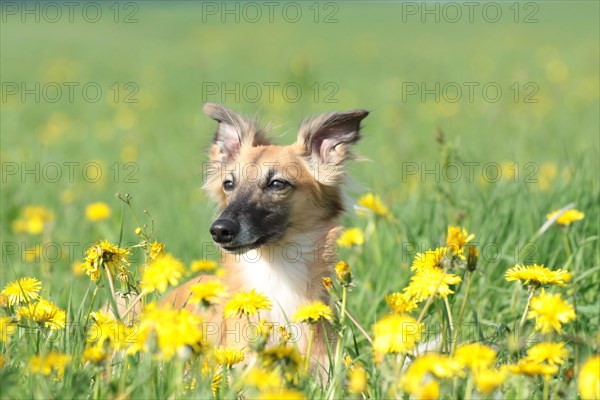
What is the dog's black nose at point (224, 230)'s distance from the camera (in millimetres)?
3990

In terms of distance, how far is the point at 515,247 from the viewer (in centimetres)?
476

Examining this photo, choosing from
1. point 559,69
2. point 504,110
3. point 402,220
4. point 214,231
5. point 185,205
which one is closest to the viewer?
point 214,231

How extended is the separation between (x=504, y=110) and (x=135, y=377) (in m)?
9.93

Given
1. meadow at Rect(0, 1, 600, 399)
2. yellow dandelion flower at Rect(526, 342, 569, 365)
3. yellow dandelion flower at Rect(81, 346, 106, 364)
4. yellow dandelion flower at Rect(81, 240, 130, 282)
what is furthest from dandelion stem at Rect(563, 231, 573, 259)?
yellow dandelion flower at Rect(81, 346, 106, 364)

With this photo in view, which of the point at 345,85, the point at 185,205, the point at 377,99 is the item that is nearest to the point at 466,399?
the point at 185,205

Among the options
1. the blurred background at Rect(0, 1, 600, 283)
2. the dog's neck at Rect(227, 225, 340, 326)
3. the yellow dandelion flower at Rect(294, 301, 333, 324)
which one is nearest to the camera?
the yellow dandelion flower at Rect(294, 301, 333, 324)

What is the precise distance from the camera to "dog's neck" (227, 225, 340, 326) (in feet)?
13.9

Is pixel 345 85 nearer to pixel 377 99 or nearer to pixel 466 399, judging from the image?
pixel 377 99

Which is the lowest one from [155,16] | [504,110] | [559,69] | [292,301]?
[292,301]

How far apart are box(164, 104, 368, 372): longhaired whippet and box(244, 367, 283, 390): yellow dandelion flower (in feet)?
5.21

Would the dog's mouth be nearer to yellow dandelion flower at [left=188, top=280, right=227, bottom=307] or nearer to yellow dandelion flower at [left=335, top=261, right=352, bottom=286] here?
yellow dandelion flower at [left=335, top=261, right=352, bottom=286]

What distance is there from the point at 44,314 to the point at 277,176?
6.56ft

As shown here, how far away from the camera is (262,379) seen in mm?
2105

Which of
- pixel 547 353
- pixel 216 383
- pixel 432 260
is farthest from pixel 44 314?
pixel 547 353
